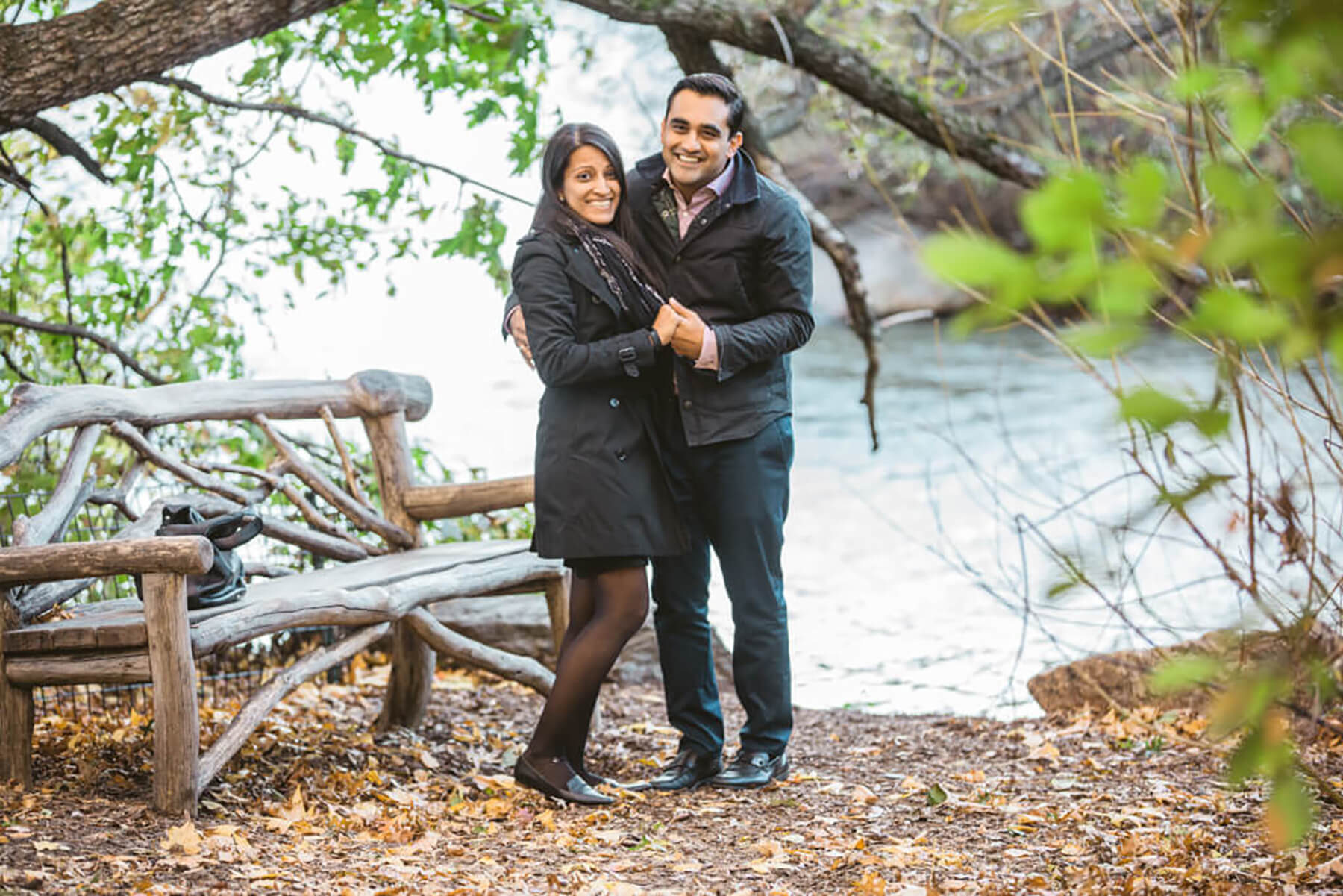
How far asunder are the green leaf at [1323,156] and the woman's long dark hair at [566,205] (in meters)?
2.43

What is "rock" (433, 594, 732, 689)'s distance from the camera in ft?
17.2

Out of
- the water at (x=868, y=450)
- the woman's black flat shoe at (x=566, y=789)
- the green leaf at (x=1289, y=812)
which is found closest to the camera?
the green leaf at (x=1289, y=812)

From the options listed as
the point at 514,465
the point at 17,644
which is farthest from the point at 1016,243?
the point at 17,644

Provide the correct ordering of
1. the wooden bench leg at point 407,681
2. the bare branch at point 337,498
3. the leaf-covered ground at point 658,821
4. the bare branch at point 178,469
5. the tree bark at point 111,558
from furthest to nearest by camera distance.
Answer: the wooden bench leg at point 407,681 < the bare branch at point 337,498 < the bare branch at point 178,469 < the tree bark at point 111,558 < the leaf-covered ground at point 658,821

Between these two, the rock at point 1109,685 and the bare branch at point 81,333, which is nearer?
the rock at point 1109,685

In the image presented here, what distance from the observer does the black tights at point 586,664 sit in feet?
10.5

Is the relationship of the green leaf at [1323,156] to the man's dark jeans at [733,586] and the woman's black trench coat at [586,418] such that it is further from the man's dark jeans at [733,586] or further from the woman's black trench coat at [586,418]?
the man's dark jeans at [733,586]

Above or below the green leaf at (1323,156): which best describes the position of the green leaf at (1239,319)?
below

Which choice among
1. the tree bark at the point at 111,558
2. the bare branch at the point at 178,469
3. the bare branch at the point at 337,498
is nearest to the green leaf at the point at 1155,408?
the tree bark at the point at 111,558

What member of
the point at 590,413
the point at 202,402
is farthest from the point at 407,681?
the point at 590,413

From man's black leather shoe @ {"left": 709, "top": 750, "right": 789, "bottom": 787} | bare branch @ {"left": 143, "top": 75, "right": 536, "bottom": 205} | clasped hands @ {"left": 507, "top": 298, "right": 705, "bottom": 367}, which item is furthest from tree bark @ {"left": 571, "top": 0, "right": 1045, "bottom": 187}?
man's black leather shoe @ {"left": 709, "top": 750, "right": 789, "bottom": 787}

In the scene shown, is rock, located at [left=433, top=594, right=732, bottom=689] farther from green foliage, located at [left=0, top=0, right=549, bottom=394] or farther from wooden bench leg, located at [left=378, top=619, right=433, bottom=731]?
green foliage, located at [left=0, top=0, right=549, bottom=394]

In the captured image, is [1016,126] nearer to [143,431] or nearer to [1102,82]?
[1102,82]

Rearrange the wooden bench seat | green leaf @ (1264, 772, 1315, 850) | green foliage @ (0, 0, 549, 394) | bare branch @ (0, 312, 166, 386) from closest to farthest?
green leaf @ (1264, 772, 1315, 850), the wooden bench seat, bare branch @ (0, 312, 166, 386), green foliage @ (0, 0, 549, 394)
